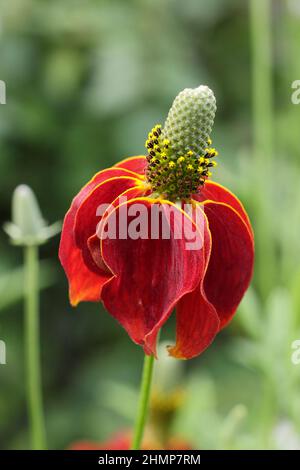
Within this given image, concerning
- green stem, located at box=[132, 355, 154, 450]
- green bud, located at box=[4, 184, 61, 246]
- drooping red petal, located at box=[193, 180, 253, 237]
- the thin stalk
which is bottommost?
green stem, located at box=[132, 355, 154, 450]

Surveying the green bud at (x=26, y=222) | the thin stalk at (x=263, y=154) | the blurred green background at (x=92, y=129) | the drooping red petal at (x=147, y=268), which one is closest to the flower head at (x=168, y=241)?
the drooping red petal at (x=147, y=268)

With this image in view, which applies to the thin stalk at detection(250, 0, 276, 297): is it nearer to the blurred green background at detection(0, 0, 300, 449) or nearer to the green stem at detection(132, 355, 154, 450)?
the blurred green background at detection(0, 0, 300, 449)

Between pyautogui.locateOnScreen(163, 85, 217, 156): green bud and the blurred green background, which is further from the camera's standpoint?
the blurred green background

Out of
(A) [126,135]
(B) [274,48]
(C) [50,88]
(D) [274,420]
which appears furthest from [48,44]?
(D) [274,420]

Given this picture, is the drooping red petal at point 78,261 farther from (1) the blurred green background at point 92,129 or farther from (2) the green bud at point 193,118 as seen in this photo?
(1) the blurred green background at point 92,129

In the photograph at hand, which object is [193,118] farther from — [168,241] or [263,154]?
[263,154]

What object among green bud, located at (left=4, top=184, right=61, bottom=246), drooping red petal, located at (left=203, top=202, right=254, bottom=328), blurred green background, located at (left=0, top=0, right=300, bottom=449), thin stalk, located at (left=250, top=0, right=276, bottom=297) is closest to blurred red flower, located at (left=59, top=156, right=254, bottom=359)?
drooping red petal, located at (left=203, top=202, right=254, bottom=328)

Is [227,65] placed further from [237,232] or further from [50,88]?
[237,232]

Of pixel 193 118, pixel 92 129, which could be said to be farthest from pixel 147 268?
pixel 92 129
